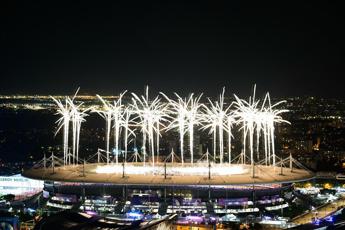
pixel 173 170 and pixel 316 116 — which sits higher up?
pixel 316 116

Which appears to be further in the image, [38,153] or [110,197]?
[38,153]

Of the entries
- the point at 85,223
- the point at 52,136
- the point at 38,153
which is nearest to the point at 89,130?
the point at 52,136

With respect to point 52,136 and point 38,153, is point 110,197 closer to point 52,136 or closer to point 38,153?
point 38,153

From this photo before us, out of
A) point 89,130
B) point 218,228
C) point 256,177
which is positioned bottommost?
point 218,228

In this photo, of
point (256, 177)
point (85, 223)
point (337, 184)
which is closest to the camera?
point (85, 223)

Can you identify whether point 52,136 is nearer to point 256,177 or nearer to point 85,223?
point 256,177

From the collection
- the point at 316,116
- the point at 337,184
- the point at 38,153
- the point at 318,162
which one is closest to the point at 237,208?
the point at 337,184

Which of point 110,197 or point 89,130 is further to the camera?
point 89,130

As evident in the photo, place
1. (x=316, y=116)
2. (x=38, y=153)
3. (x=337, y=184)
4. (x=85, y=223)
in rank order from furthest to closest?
(x=316, y=116) → (x=38, y=153) → (x=337, y=184) → (x=85, y=223)

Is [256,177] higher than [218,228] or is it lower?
higher
